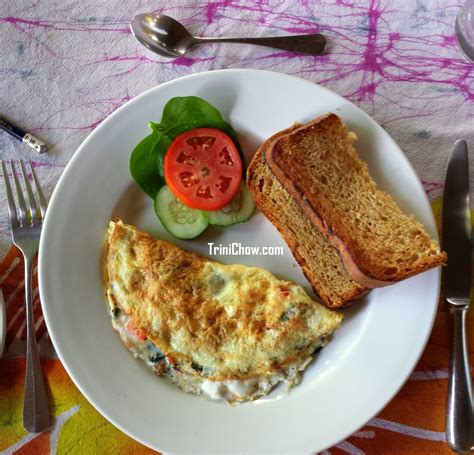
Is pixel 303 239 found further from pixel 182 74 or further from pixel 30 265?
pixel 30 265

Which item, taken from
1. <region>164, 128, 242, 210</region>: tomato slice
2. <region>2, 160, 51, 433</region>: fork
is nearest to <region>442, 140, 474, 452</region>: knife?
<region>164, 128, 242, 210</region>: tomato slice

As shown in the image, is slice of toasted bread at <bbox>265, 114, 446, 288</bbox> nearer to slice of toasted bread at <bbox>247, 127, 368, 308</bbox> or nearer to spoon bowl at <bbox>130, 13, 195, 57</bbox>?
slice of toasted bread at <bbox>247, 127, 368, 308</bbox>

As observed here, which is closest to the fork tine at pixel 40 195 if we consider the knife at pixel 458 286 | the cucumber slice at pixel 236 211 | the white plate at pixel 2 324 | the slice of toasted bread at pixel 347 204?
the white plate at pixel 2 324

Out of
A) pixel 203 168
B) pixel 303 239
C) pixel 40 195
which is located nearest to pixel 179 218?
pixel 203 168

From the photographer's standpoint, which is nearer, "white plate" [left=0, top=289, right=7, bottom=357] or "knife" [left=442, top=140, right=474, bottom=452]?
"knife" [left=442, top=140, right=474, bottom=452]

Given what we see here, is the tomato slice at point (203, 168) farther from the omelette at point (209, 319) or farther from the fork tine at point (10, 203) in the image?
the fork tine at point (10, 203)

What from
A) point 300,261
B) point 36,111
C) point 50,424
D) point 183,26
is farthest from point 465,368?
point 36,111

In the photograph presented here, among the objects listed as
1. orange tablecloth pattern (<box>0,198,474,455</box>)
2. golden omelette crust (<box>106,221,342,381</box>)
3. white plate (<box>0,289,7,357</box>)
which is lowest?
orange tablecloth pattern (<box>0,198,474,455</box>)
